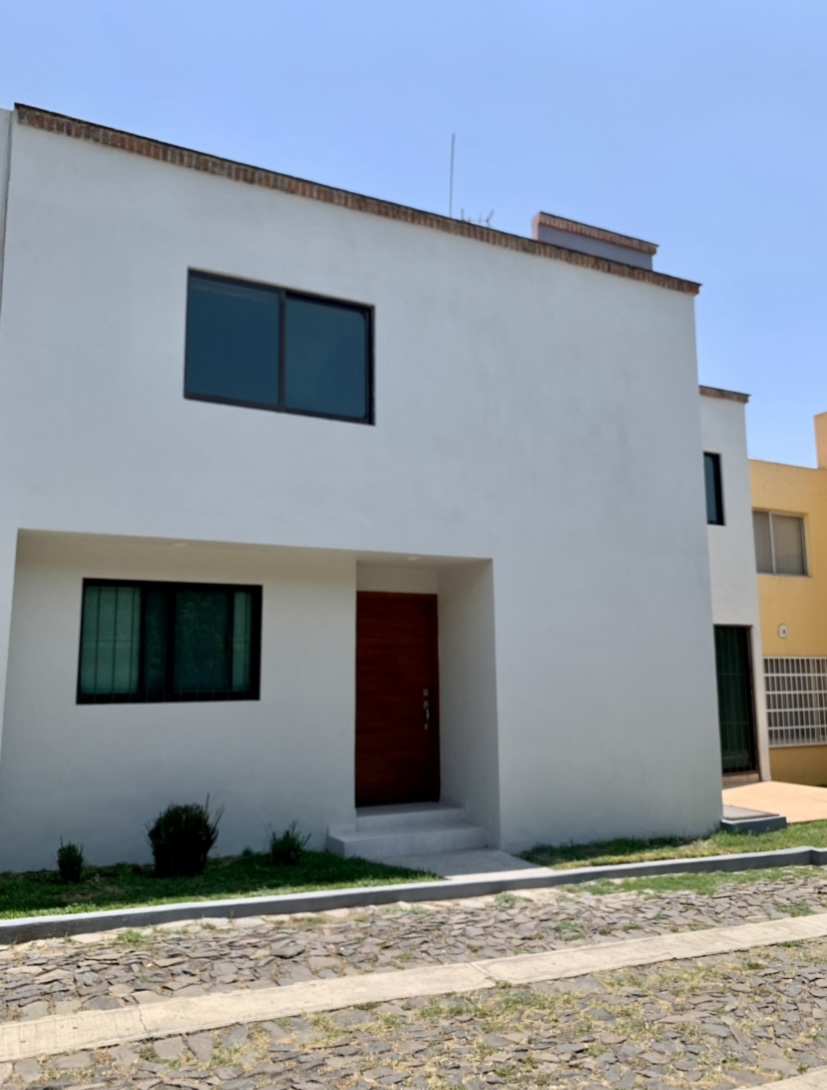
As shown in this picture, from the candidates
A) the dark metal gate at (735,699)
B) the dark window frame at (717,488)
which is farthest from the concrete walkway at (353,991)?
the dark window frame at (717,488)

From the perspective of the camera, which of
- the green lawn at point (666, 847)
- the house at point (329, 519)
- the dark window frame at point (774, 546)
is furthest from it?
the dark window frame at point (774, 546)

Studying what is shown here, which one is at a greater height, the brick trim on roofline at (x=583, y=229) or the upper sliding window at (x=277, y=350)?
the brick trim on roofline at (x=583, y=229)

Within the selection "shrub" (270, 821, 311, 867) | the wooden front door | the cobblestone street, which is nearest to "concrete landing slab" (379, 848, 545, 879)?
"shrub" (270, 821, 311, 867)

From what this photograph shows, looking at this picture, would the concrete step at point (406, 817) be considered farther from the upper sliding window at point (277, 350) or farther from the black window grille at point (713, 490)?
the black window grille at point (713, 490)

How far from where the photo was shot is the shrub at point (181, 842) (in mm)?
7391

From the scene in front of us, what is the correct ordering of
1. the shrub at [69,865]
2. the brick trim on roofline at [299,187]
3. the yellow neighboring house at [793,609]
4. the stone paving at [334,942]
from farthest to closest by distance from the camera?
the yellow neighboring house at [793,609], the brick trim on roofline at [299,187], the shrub at [69,865], the stone paving at [334,942]

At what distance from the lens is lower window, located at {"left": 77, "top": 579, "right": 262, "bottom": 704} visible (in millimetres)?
8094

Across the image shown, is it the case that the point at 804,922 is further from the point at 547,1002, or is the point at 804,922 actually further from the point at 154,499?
the point at 154,499

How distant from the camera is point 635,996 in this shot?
497 centimetres

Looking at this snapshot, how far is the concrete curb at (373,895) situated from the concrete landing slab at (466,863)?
25 cm

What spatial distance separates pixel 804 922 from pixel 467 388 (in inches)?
230

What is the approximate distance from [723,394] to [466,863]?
996cm

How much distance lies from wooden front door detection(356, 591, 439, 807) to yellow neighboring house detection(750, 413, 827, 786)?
7.62 meters

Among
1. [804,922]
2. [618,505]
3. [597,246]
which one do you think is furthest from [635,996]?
[597,246]
